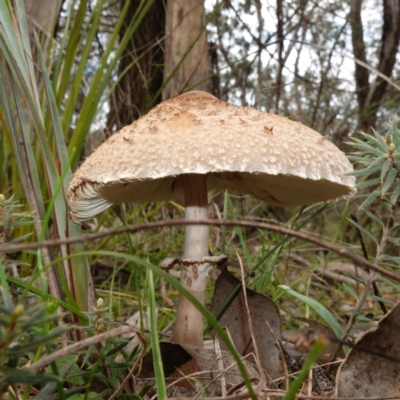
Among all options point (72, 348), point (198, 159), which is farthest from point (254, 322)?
point (72, 348)

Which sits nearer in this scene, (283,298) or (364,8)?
(283,298)

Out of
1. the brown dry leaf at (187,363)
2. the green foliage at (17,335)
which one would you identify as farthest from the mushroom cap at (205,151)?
the green foliage at (17,335)

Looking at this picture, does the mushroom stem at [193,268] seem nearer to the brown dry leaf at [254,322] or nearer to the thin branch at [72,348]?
the brown dry leaf at [254,322]

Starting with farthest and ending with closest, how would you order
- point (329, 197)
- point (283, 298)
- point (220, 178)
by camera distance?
point (283, 298), point (220, 178), point (329, 197)

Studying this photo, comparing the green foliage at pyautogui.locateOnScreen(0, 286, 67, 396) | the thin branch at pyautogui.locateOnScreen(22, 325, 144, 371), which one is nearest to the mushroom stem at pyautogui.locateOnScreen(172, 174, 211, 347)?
the thin branch at pyautogui.locateOnScreen(22, 325, 144, 371)

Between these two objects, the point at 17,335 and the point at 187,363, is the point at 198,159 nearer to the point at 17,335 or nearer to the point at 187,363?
the point at 187,363

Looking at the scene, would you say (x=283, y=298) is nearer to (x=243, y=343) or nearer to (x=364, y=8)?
(x=243, y=343)

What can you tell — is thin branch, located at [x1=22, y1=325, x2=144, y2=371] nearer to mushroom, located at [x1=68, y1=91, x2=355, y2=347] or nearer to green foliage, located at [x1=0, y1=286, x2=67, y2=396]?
green foliage, located at [x1=0, y1=286, x2=67, y2=396]

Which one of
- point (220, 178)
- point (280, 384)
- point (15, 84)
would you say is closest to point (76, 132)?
point (15, 84)

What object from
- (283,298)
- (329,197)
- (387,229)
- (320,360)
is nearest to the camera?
(387,229)
